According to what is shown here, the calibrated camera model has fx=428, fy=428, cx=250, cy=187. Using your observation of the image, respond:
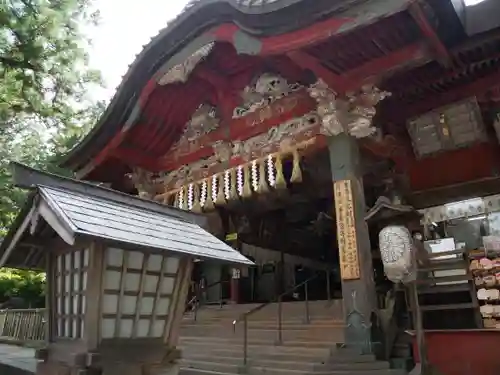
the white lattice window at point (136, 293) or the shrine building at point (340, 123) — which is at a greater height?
the shrine building at point (340, 123)

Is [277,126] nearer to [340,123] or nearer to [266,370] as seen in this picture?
[340,123]

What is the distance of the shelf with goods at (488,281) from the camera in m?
5.91

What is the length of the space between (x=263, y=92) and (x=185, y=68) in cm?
149

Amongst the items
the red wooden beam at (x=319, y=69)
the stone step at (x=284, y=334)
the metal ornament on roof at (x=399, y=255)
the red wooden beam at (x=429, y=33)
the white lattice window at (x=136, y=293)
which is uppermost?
the red wooden beam at (x=319, y=69)

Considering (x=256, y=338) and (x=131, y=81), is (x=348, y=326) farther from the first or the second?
(x=131, y=81)

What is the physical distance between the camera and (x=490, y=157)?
7.36 meters

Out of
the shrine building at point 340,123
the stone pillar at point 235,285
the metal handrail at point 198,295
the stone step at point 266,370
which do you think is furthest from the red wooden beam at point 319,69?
the stone pillar at point 235,285

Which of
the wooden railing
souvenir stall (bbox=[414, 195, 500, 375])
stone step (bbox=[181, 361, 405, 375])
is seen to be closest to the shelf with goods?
souvenir stall (bbox=[414, 195, 500, 375])

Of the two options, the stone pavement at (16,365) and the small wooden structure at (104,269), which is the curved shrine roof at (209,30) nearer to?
the small wooden structure at (104,269)

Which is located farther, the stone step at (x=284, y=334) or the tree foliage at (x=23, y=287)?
the tree foliage at (x=23, y=287)

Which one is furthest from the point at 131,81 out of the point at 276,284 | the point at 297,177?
the point at 276,284

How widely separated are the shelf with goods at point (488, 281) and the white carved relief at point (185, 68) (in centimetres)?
531

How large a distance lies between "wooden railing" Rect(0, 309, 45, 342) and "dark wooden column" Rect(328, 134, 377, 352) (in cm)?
766

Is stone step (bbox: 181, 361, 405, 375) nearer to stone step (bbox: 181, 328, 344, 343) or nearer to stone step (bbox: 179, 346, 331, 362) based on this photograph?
stone step (bbox: 179, 346, 331, 362)
